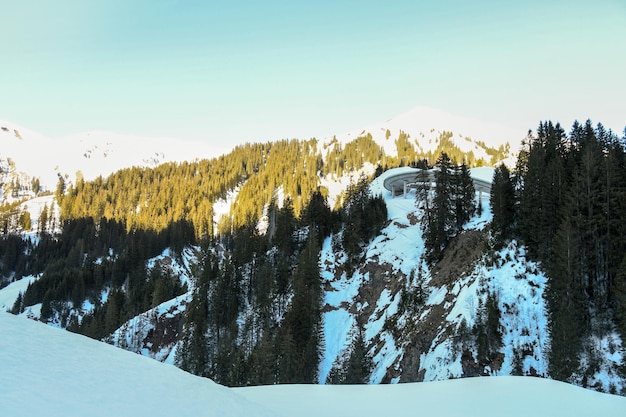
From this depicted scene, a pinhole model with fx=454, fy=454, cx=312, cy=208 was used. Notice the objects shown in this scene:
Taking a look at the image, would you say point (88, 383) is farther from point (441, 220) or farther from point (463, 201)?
point (463, 201)

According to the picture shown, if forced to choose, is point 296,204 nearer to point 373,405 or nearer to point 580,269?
point 580,269

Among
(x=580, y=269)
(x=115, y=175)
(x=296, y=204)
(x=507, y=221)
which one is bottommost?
(x=580, y=269)

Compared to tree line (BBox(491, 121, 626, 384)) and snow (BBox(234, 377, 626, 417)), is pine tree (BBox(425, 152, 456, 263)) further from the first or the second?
snow (BBox(234, 377, 626, 417))

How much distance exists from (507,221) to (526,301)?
9738 millimetres

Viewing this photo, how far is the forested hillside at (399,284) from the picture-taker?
36500mm

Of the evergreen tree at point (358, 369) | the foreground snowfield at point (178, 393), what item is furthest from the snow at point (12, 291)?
the foreground snowfield at point (178, 393)

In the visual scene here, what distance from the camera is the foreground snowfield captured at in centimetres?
986

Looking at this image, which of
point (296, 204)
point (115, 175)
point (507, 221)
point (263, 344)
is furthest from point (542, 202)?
point (115, 175)

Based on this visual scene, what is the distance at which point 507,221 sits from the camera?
46312 mm

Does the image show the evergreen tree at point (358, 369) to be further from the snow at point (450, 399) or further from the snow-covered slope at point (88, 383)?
the snow-covered slope at point (88, 383)

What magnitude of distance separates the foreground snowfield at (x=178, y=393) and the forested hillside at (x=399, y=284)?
16.8 metres

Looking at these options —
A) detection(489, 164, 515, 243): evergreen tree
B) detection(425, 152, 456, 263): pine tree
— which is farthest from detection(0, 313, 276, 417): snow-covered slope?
detection(425, 152, 456, 263): pine tree

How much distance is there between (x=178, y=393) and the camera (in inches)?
476

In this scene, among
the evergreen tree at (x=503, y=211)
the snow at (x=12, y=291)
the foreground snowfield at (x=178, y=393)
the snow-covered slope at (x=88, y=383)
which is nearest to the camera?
the snow-covered slope at (x=88, y=383)
